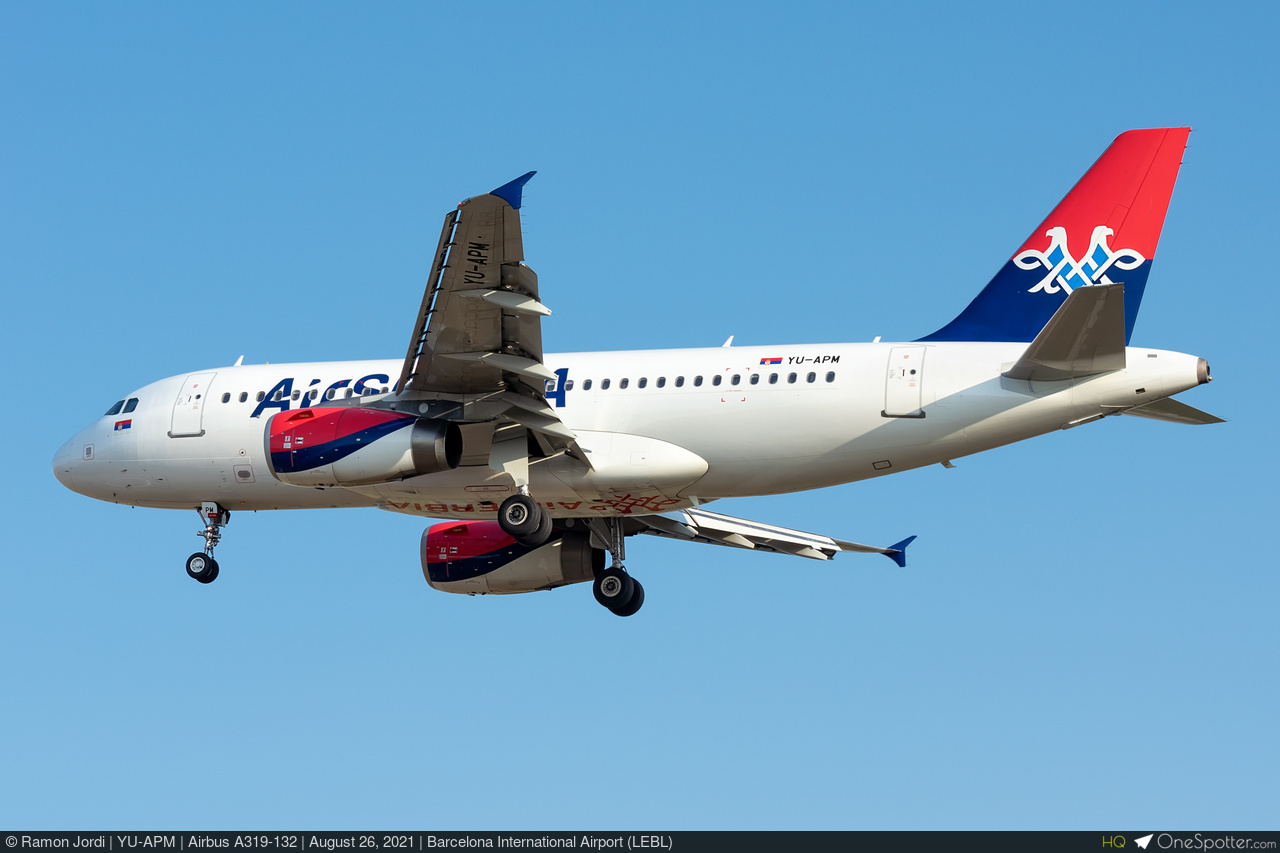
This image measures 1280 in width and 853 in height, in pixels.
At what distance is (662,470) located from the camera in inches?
1030

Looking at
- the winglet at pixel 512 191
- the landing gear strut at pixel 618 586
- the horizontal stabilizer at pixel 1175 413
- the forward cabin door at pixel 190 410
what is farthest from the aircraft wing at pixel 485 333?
the horizontal stabilizer at pixel 1175 413

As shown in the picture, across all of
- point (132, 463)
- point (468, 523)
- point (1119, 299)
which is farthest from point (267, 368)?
point (1119, 299)

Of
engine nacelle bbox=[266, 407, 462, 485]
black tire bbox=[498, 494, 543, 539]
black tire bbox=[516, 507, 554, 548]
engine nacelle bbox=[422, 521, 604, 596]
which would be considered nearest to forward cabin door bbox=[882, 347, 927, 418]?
black tire bbox=[516, 507, 554, 548]

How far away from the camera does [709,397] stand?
2623 cm

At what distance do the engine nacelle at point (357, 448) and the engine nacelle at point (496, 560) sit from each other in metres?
5.71

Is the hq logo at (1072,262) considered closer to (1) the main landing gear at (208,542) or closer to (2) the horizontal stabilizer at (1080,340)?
(2) the horizontal stabilizer at (1080,340)

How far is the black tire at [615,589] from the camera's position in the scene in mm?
30266

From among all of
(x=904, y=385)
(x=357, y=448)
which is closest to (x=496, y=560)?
(x=357, y=448)

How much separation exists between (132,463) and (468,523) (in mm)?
6461

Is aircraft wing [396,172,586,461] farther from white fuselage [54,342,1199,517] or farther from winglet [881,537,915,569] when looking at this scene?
winglet [881,537,915,569]

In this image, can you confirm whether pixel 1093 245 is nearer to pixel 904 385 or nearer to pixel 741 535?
pixel 904 385

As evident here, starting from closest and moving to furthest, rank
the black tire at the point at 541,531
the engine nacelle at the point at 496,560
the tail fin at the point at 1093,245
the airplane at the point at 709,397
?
1. the airplane at the point at 709,397
2. the tail fin at the point at 1093,245
3. the black tire at the point at 541,531
4. the engine nacelle at the point at 496,560

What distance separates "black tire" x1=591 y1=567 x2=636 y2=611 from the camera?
3027 cm
